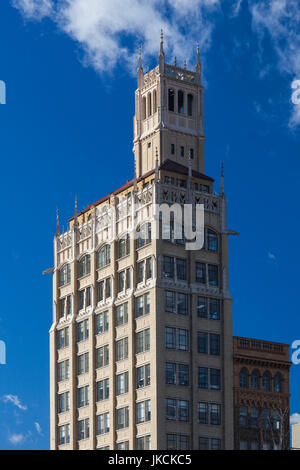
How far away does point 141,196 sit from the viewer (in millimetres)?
151875

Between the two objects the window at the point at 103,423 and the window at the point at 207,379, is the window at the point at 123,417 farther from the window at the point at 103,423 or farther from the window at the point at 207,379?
the window at the point at 207,379

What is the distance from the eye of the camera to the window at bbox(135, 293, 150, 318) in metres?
148

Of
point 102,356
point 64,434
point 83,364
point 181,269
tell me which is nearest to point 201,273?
point 181,269

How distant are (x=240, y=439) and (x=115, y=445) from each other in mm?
13073

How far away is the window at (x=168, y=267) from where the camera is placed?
14812 centimetres

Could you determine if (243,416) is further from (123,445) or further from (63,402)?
(63,402)

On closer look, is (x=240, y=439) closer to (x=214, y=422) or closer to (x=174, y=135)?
(x=214, y=422)

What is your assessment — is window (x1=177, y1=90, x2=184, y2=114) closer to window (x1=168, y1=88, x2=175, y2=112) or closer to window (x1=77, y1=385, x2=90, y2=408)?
window (x1=168, y1=88, x2=175, y2=112)

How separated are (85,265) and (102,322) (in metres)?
8.47

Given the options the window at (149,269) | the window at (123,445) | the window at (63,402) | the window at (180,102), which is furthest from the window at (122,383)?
the window at (180,102)

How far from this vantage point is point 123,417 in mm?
148875
